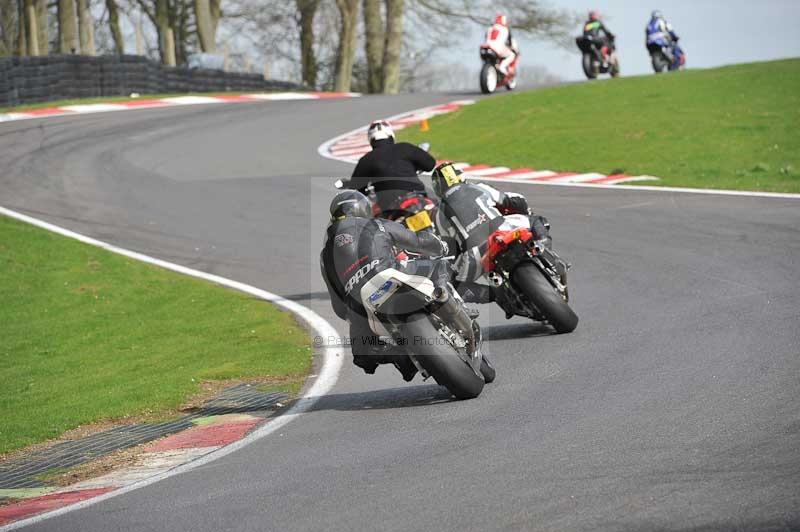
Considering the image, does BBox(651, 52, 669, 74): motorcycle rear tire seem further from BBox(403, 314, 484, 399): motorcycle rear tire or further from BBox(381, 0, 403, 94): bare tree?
BBox(403, 314, 484, 399): motorcycle rear tire

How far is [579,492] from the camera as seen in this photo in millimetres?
4953

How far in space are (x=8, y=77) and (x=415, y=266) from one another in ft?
74.9

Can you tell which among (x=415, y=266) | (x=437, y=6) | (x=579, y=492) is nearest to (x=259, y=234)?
(x=415, y=266)

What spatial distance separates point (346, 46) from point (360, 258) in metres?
40.6

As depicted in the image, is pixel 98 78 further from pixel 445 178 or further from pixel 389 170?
pixel 445 178

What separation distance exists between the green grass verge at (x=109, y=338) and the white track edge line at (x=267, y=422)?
0.62ft

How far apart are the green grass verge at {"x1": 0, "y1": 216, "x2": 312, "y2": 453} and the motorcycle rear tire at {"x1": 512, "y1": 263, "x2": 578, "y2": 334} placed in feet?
5.85

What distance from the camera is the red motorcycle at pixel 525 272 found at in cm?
884

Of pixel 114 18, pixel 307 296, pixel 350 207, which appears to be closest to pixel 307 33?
pixel 114 18

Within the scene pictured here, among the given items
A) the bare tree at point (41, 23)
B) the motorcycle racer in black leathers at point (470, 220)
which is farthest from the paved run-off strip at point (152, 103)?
the motorcycle racer in black leathers at point (470, 220)

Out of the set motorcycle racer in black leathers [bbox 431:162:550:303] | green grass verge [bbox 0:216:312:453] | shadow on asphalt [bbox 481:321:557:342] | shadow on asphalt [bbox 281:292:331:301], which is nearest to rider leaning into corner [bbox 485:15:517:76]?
green grass verge [bbox 0:216:312:453]

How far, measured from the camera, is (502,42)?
2928 centimetres

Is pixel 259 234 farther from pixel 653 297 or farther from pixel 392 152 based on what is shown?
pixel 653 297

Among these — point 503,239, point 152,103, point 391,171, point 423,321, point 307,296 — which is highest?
point 391,171
